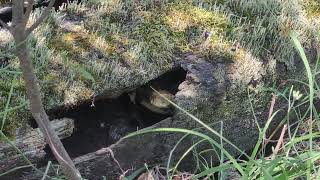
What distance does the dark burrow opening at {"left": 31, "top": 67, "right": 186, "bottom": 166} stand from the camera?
4.09 metres

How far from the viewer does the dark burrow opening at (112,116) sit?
409 centimetres

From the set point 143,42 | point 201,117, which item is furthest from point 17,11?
point 201,117

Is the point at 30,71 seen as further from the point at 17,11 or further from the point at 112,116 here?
the point at 112,116

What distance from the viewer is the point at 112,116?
4254 mm

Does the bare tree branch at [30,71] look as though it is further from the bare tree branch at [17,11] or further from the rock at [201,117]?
the rock at [201,117]

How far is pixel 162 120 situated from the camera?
166 inches

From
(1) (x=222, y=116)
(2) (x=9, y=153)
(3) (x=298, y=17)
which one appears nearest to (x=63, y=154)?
(2) (x=9, y=153)

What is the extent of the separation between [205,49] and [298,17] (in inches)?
43.0

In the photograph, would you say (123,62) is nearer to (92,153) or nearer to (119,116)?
(119,116)

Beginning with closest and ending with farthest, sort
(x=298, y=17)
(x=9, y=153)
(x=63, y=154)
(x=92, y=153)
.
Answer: (x=63, y=154) → (x=9, y=153) → (x=92, y=153) → (x=298, y=17)

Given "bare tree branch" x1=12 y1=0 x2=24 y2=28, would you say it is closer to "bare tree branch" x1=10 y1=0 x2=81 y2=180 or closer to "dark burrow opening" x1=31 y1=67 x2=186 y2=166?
"bare tree branch" x1=10 y1=0 x2=81 y2=180

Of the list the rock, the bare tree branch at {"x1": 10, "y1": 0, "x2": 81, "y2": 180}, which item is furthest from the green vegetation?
the bare tree branch at {"x1": 10, "y1": 0, "x2": 81, "y2": 180}

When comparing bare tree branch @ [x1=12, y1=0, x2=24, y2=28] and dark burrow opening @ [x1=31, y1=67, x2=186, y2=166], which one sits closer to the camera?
bare tree branch @ [x1=12, y1=0, x2=24, y2=28]

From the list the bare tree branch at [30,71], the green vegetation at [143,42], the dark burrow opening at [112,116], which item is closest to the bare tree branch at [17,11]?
the bare tree branch at [30,71]
